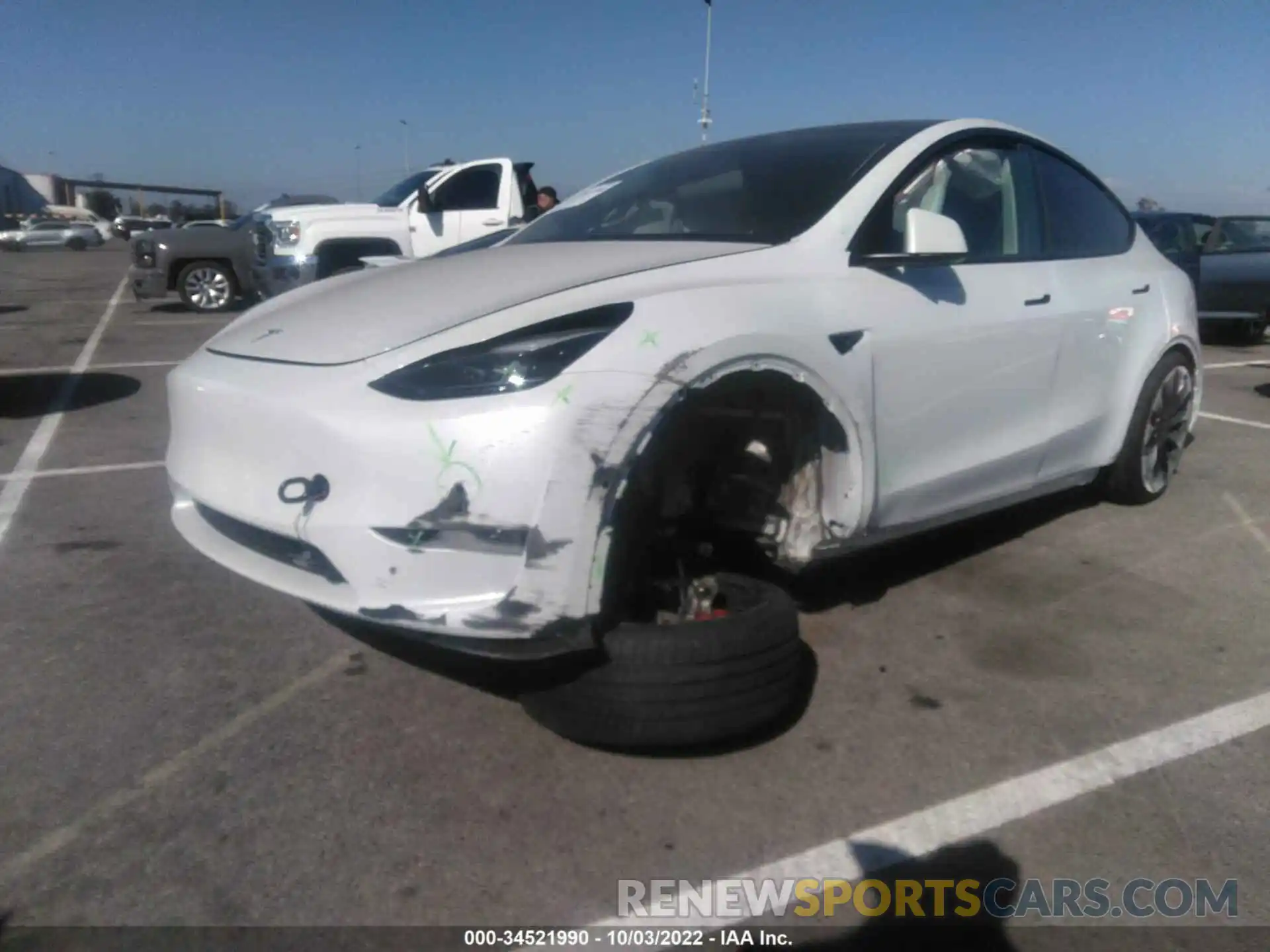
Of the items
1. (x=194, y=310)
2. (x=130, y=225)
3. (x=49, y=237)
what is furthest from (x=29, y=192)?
(x=194, y=310)

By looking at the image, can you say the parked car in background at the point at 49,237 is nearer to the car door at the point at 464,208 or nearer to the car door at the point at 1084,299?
the car door at the point at 464,208

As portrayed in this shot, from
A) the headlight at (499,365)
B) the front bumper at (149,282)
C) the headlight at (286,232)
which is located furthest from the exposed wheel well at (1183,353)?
the front bumper at (149,282)

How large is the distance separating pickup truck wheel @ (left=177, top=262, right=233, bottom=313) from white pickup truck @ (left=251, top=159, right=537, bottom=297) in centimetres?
358

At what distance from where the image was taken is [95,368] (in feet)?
30.6

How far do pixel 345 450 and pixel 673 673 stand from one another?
0.93m

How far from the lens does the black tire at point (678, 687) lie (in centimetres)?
249

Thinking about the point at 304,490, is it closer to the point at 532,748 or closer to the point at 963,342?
the point at 532,748

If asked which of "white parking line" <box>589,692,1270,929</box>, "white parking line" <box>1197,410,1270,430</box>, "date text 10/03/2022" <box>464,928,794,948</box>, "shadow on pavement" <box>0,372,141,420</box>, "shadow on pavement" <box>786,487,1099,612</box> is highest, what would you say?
"date text 10/03/2022" <box>464,928,794,948</box>

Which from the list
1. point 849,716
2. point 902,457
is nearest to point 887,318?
point 902,457

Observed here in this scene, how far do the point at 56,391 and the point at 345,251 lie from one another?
11.5 feet

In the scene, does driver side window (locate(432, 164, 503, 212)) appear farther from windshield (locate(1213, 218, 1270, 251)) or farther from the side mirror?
the side mirror

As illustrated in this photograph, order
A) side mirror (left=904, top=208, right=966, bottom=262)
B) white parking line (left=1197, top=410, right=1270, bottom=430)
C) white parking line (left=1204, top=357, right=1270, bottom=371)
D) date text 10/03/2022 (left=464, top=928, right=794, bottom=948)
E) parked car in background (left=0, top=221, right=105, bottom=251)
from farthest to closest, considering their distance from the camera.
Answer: parked car in background (left=0, top=221, right=105, bottom=251) → white parking line (left=1204, top=357, right=1270, bottom=371) → white parking line (left=1197, top=410, right=1270, bottom=430) → side mirror (left=904, top=208, right=966, bottom=262) → date text 10/03/2022 (left=464, top=928, right=794, bottom=948)

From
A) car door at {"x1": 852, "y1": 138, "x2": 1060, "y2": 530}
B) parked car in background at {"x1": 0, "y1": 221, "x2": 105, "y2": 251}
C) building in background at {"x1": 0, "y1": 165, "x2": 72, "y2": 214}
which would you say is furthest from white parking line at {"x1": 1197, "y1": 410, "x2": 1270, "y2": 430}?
building in background at {"x1": 0, "y1": 165, "x2": 72, "y2": 214}

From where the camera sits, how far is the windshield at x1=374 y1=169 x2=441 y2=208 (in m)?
11.5
